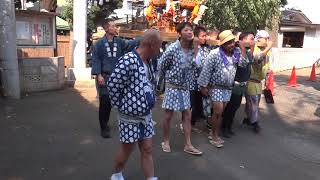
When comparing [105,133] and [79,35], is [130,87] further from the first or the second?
[79,35]

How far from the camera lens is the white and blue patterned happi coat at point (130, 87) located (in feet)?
12.9

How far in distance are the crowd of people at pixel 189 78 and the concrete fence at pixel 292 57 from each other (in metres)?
12.4

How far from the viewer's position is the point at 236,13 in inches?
663

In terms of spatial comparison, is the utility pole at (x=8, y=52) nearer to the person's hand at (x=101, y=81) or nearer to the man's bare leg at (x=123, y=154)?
the person's hand at (x=101, y=81)

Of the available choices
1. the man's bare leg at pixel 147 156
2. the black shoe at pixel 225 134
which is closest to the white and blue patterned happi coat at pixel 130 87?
the man's bare leg at pixel 147 156

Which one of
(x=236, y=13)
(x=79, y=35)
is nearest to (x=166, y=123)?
(x=79, y=35)

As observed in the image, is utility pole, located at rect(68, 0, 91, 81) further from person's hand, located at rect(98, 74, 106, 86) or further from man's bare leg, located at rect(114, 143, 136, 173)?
man's bare leg, located at rect(114, 143, 136, 173)

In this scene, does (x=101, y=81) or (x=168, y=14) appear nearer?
(x=101, y=81)

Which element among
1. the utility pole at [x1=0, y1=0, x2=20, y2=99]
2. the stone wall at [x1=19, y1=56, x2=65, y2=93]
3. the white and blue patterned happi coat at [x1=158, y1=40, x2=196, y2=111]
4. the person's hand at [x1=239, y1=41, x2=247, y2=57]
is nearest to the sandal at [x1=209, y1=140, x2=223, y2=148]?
the white and blue patterned happi coat at [x1=158, y1=40, x2=196, y2=111]

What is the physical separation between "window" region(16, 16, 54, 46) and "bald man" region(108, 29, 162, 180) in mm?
6487

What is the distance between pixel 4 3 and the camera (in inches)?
336

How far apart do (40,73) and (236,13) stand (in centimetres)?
971

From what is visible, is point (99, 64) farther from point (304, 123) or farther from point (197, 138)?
point (304, 123)

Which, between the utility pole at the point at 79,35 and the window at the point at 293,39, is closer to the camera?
the utility pole at the point at 79,35
